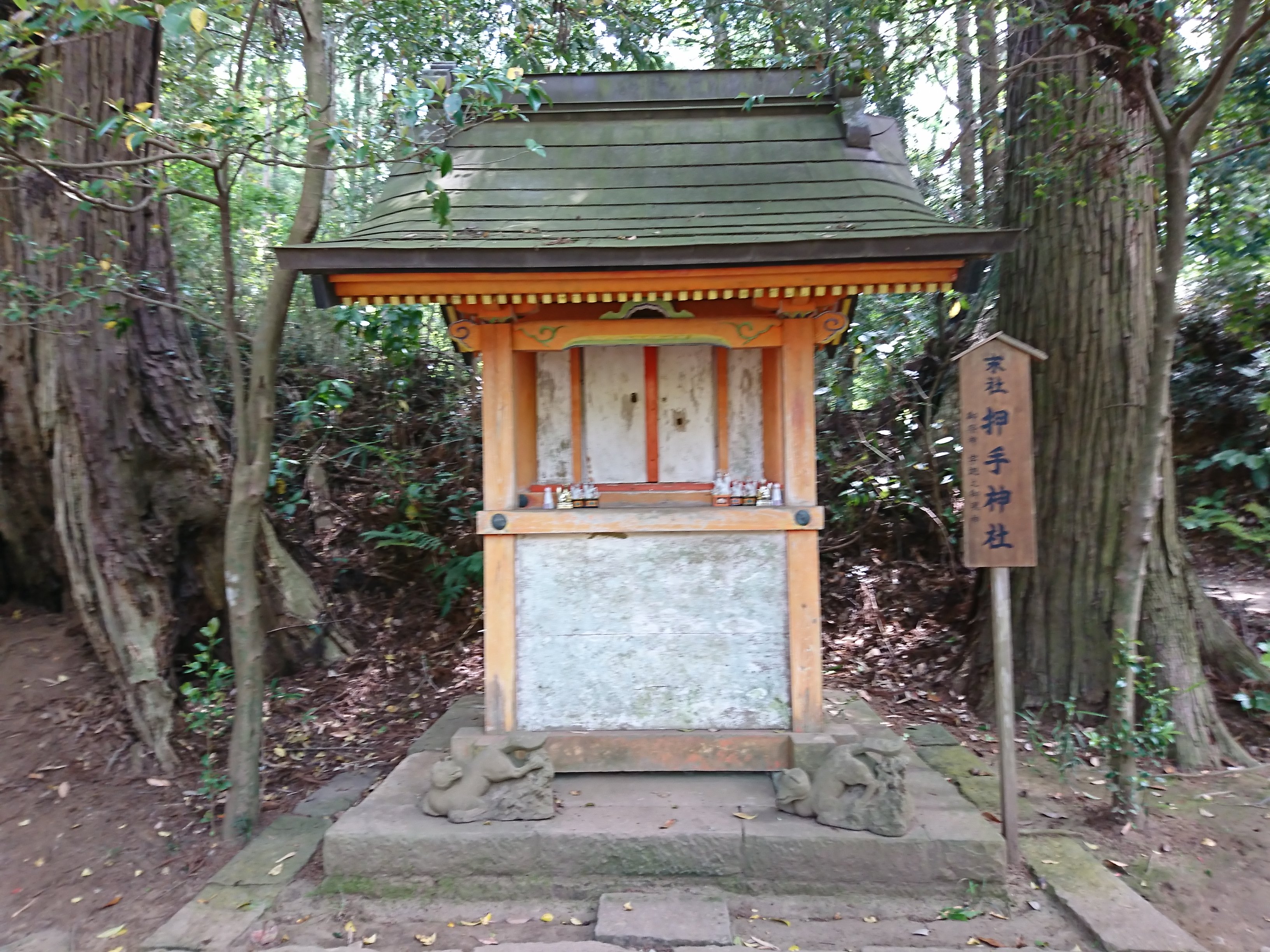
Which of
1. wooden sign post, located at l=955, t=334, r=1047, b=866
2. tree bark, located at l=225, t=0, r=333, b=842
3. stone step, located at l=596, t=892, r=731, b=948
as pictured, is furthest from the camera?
tree bark, located at l=225, t=0, r=333, b=842

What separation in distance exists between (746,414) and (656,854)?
2.50 meters

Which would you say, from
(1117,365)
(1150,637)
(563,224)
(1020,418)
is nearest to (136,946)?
(563,224)

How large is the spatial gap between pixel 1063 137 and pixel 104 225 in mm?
5937

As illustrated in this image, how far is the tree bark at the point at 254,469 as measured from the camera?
399 cm

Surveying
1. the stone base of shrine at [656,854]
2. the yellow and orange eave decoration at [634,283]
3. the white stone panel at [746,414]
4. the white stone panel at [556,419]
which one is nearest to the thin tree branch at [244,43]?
the yellow and orange eave decoration at [634,283]

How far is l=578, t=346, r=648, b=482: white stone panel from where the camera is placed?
4.72m

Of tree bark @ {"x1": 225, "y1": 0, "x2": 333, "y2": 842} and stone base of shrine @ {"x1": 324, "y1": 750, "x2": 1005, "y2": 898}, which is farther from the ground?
tree bark @ {"x1": 225, "y1": 0, "x2": 333, "y2": 842}

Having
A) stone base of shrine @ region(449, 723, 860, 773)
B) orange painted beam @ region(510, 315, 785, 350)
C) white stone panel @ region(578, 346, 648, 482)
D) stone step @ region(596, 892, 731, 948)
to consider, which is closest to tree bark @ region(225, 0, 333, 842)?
orange painted beam @ region(510, 315, 785, 350)

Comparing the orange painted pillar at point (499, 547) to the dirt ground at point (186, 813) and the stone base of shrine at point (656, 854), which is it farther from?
the dirt ground at point (186, 813)

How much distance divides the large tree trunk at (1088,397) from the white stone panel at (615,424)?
2.77 metres

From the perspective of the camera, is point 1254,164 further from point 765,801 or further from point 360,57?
point 360,57

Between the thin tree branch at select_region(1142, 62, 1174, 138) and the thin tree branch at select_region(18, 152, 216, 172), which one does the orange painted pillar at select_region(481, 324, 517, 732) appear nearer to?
the thin tree branch at select_region(18, 152, 216, 172)

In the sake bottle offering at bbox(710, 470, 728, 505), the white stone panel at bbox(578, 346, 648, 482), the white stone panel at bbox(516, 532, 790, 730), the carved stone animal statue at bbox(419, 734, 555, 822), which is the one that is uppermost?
the white stone panel at bbox(578, 346, 648, 482)

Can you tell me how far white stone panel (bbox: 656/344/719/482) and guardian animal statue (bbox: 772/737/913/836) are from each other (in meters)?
1.75
